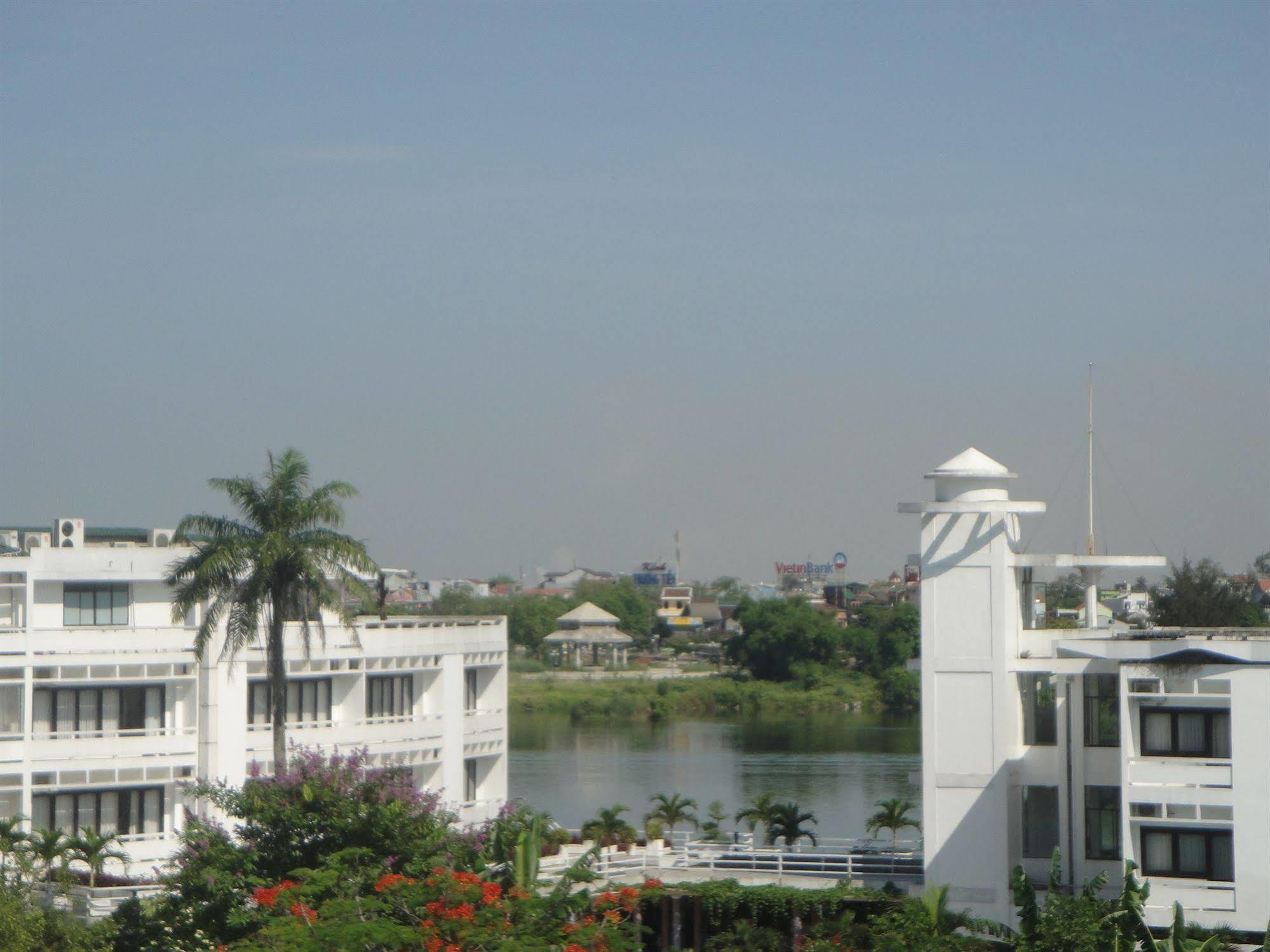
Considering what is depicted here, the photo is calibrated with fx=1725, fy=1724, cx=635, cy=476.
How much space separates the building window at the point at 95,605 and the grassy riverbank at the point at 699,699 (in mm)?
61826

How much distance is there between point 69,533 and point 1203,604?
1320 inches

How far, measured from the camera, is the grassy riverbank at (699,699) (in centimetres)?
10181

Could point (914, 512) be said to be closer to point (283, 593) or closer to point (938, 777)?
point (938, 777)

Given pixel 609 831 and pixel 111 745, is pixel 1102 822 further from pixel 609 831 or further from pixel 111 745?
pixel 111 745

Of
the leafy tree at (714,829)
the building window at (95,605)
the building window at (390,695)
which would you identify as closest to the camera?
the building window at (95,605)

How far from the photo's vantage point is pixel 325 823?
27531 mm

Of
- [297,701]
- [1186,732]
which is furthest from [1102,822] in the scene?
[297,701]

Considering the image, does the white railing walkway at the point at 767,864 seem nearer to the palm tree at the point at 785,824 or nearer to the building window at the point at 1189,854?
the palm tree at the point at 785,824

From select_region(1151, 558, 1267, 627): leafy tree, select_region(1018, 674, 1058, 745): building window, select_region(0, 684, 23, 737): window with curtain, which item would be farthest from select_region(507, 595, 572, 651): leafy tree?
select_region(1018, 674, 1058, 745): building window

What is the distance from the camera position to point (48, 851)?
107 feet

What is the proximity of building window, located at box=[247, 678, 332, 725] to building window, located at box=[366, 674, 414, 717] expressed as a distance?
1.12m

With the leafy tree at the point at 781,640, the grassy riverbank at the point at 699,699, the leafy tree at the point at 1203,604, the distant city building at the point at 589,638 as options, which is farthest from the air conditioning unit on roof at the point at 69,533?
the distant city building at the point at 589,638

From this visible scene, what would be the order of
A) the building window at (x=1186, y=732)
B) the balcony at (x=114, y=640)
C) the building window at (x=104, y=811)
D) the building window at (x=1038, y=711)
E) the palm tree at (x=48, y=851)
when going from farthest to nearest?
the balcony at (x=114, y=640) → the building window at (x=104, y=811) → the palm tree at (x=48, y=851) → the building window at (x=1038, y=711) → the building window at (x=1186, y=732)

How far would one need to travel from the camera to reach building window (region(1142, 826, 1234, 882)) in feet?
89.8
